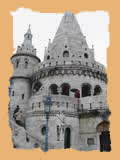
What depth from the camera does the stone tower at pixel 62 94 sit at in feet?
77.9

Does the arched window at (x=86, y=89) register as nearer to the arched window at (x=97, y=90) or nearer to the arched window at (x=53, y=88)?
the arched window at (x=97, y=90)

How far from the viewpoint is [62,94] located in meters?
28.9

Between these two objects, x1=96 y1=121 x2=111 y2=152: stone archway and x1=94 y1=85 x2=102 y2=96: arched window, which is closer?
x1=96 y1=121 x2=111 y2=152: stone archway

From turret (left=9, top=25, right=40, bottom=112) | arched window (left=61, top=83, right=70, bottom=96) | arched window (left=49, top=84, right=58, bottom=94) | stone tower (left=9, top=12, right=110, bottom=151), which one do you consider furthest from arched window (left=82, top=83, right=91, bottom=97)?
turret (left=9, top=25, right=40, bottom=112)

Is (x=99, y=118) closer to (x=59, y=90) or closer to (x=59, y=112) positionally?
(x=59, y=112)

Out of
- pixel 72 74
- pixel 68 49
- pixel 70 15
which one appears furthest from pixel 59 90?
pixel 70 15

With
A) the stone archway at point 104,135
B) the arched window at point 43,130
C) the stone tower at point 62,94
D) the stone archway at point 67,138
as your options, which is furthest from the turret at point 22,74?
the stone archway at point 104,135

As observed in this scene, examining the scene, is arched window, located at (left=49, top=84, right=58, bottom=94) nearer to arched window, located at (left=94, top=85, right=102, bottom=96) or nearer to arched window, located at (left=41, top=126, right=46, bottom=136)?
arched window, located at (left=94, top=85, right=102, bottom=96)

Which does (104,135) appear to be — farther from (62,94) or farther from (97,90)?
(62,94)

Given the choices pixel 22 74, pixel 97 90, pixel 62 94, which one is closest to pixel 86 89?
pixel 97 90

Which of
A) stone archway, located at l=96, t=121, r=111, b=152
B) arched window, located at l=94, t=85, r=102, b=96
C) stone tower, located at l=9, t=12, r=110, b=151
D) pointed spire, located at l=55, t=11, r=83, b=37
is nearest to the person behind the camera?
stone archway, located at l=96, t=121, r=111, b=152

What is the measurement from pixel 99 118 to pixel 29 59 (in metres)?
14.5

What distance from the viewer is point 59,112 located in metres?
24.0

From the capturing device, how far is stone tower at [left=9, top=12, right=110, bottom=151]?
23.8 metres
